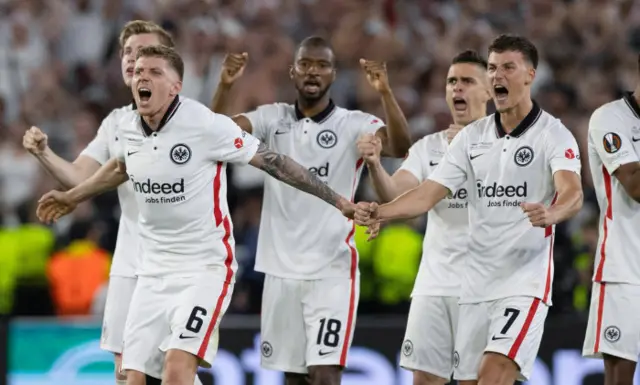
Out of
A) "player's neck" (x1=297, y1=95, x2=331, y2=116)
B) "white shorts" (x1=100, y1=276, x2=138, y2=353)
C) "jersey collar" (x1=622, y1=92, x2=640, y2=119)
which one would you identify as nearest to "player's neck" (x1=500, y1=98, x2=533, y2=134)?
"jersey collar" (x1=622, y1=92, x2=640, y2=119)

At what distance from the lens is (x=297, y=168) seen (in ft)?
27.5

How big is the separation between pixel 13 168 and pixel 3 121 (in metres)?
1.09

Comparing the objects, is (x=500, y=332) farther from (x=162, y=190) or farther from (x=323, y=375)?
(x=162, y=190)

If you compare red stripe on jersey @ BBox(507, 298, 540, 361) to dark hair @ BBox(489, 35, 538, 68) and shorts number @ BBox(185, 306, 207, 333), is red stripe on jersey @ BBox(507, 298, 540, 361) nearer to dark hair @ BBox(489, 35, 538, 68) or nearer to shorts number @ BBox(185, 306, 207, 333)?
dark hair @ BBox(489, 35, 538, 68)

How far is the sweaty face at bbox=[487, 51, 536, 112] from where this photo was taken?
26.8 feet

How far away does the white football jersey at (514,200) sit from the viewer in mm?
8062

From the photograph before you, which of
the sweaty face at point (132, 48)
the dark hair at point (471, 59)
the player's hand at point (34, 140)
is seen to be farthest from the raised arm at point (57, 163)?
the dark hair at point (471, 59)

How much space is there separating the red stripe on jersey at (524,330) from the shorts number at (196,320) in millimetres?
1800

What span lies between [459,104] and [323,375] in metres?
2.03

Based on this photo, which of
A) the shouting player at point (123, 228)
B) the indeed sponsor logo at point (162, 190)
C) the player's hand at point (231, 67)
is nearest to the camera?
the indeed sponsor logo at point (162, 190)

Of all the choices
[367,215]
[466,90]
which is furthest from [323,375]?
[466,90]

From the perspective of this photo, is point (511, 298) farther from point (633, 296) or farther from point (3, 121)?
point (3, 121)

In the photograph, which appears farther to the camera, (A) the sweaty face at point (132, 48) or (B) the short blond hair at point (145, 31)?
(B) the short blond hair at point (145, 31)

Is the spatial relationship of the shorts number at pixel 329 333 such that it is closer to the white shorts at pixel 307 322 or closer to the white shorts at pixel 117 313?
the white shorts at pixel 307 322
